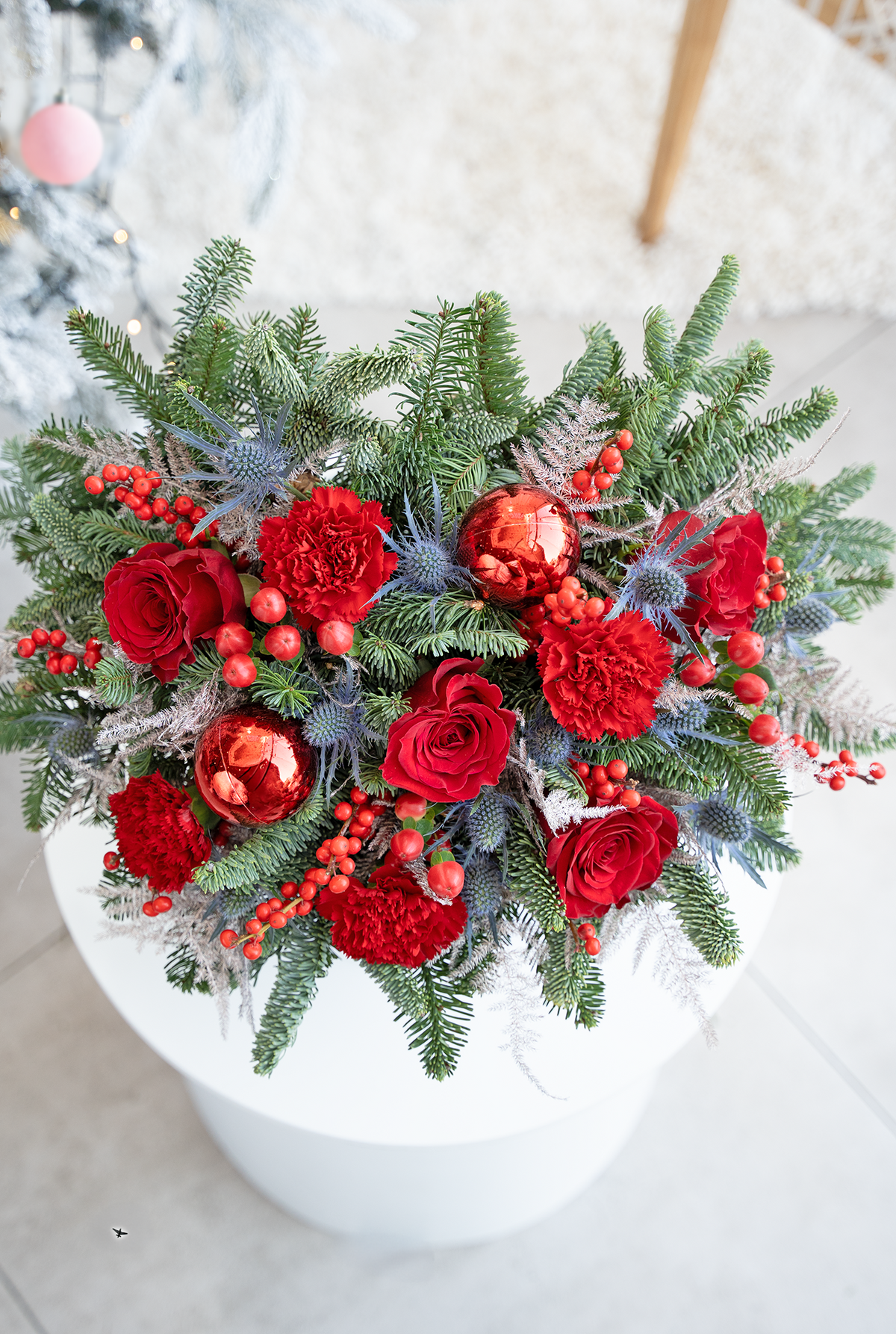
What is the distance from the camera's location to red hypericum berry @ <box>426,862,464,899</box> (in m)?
0.56

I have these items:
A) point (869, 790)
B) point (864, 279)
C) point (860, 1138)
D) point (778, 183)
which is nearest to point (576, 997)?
point (860, 1138)

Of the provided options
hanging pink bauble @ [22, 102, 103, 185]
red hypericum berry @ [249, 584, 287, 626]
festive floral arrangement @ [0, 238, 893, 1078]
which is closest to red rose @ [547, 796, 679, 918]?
festive floral arrangement @ [0, 238, 893, 1078]

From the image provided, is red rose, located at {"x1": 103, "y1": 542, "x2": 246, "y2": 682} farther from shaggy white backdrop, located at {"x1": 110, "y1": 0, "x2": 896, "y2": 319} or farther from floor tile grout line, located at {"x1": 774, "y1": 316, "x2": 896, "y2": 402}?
floor tile grout line, located at {"x1": 774, "y1": 316, "x2": 896, "y2": 402}

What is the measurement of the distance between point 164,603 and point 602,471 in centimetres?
28

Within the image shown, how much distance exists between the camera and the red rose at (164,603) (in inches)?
21.2

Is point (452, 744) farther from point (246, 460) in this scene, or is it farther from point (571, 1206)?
point (571, 1206)

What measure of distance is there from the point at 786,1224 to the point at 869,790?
1.96ft

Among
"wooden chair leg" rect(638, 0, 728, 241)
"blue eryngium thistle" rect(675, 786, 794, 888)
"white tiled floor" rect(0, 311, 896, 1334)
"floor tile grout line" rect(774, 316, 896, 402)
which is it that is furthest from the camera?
"floor tile grout line" rect(774, 316, 896, 402)

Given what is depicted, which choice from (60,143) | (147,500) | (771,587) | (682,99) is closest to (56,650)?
(147,500)

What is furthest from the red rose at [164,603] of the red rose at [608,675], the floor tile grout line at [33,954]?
the floor tile grout line at [33,954]

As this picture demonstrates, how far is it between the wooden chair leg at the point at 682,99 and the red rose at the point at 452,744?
1342 mm

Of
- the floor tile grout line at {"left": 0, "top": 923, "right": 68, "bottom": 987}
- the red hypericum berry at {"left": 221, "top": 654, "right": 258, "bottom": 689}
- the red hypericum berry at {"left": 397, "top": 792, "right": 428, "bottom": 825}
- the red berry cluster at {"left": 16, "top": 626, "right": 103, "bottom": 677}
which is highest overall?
the red hypericum berry at {"left": 221, "top": 654, "right": 258, "bottom": 689}

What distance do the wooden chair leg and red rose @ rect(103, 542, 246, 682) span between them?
132 centimetres

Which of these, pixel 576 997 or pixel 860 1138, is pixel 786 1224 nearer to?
pixel 860 1138
